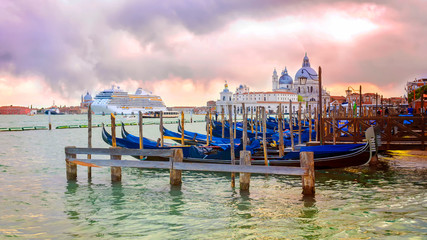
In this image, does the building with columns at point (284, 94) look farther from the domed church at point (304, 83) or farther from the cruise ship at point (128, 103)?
the cruise ship at point (128, 103)

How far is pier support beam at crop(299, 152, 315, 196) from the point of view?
6.38 meters

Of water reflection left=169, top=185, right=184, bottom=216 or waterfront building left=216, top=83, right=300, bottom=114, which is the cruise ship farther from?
water reflection left=169, top=185, right=184, bottom=216

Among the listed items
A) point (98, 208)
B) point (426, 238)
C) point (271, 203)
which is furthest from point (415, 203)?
point (98, 208)

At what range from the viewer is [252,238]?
4883mm

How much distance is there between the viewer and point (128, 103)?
280 feet

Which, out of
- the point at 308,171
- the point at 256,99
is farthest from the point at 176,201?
the point at 256,99

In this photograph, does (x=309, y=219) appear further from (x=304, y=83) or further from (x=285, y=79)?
(x=285, y=79)

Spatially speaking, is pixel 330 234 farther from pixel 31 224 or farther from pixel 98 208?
pixel 31 224

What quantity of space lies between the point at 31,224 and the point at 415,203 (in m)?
5.47

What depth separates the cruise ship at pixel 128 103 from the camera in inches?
3346

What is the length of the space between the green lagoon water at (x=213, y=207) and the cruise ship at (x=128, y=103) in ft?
246

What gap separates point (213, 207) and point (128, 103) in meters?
80.9

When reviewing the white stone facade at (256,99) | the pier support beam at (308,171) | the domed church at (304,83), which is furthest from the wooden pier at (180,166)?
the domed church at (304,83)

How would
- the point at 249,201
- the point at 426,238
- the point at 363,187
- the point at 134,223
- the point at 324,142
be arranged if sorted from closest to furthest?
the point at 426,238 < the point at 134,223 < the point at 249,201 < the point at 363,187 < the point at 324,142
